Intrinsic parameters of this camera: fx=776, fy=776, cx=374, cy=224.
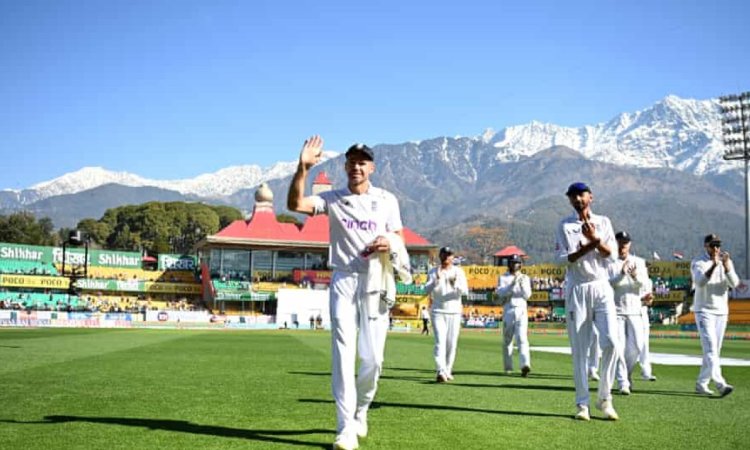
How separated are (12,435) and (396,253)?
144 inches

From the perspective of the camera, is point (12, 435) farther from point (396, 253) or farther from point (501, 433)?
point (501, 433)

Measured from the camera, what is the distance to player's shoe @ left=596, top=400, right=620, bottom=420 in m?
8.47

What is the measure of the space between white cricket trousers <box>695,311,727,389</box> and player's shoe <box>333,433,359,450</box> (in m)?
7.08

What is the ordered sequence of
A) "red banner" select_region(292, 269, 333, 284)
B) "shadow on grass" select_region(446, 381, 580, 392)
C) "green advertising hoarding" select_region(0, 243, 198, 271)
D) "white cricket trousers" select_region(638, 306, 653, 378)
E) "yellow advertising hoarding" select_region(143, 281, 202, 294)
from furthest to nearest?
"red banner" select_region(292, 269, 333, 284), "yellow advertising hoarding" select_region(143, 281, 202, 294), "green advertising hoarding" select_region(0, 243, 198, 271), "white cricket trousers" select_region(638, 306, 653, 378), "shadow on grass" select_region(446, 381, 580, 392)

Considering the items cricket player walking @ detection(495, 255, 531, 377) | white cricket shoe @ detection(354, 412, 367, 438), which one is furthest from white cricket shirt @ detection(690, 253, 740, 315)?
white cricket shoe @ detection(354, 412, 367, 438)

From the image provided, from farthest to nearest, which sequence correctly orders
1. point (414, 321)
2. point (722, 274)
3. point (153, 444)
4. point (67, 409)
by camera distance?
point (414, 321) → point (722, 274) → point (67, 409) → point (153, 444)

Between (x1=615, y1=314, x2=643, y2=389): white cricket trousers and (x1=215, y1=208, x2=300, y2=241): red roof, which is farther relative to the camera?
(x1=215, y1=208, x2=300, y2=241): red roof

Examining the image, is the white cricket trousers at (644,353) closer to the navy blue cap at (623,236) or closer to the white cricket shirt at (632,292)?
the white cricket shirt at (632,292)

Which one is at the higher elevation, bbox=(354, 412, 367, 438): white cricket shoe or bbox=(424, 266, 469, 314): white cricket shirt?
bbox=(424, 266, 469, 314): white cricket shirt

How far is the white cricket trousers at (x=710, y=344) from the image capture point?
11.5 metres

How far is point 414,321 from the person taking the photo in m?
64.3

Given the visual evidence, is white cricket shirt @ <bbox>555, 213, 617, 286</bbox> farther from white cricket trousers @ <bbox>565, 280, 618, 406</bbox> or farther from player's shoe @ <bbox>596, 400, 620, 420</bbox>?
player's shoe @ <bbox>596, 400, 620, 420</bbox>

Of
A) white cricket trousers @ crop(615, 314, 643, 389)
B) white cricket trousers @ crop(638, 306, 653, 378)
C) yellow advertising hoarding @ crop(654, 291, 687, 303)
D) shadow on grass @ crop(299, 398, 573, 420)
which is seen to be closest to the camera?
shadow on grass @ crop(299, 398, 573, 420)

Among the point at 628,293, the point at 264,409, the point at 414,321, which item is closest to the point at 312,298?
the point at 414,321
